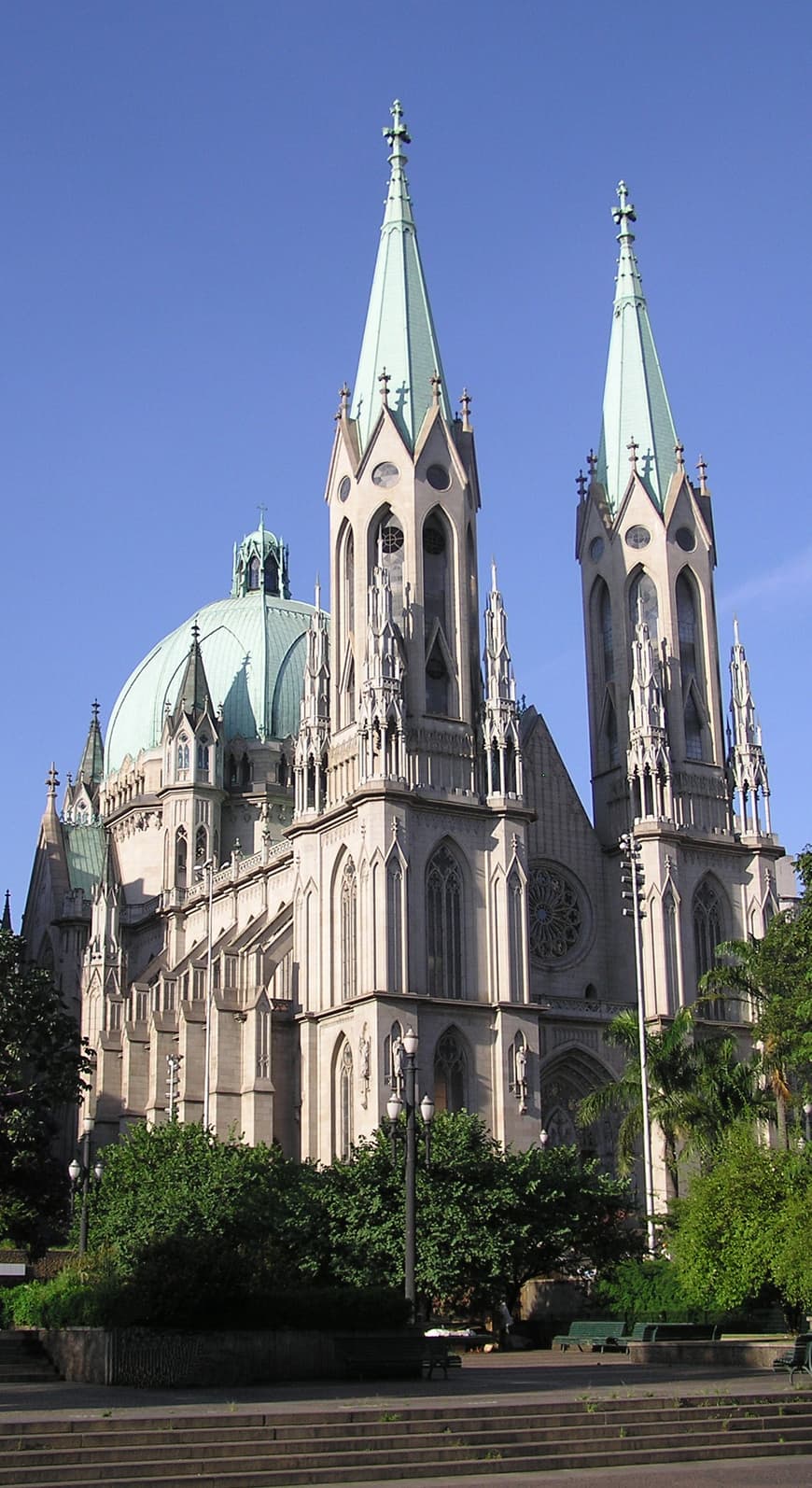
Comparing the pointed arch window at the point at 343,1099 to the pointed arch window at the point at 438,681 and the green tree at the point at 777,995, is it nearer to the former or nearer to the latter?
the green tree at the point at 777,995

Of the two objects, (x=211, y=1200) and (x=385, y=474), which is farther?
(x=385, y=474)

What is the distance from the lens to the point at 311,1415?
21.3 m

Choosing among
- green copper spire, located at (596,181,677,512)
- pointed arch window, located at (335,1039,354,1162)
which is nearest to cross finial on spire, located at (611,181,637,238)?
green copper spire, located at (596,181,677,512)

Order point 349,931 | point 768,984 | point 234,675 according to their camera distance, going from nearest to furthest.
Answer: point 768,984 < point 349,931 < point 234,675

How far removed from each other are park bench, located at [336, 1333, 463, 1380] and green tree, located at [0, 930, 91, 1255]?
22.4 m

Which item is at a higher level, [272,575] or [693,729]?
[272,575]

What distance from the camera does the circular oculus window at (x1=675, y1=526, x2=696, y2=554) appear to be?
6650 centimetres

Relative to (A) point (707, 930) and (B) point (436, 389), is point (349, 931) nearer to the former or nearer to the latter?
(A) point (707, 930)

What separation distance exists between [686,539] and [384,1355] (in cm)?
4245

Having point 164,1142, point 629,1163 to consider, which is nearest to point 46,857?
point 164,1142

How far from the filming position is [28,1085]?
55.6 metres

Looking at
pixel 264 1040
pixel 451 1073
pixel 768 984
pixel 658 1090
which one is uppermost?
pixel 768 984

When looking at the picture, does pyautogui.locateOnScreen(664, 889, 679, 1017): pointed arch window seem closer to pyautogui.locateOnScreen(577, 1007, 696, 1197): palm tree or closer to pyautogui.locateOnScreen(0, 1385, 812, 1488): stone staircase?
pyautogui.locateOnScreen(577, 1007, 696, 1197): palm tree

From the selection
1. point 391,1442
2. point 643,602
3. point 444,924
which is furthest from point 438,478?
point 391,1442
